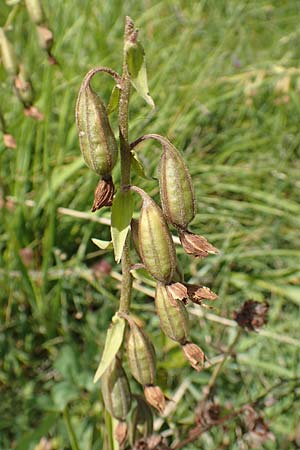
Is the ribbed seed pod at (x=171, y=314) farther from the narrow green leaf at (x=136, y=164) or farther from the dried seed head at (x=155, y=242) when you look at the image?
the narrow green leaf at (x=136, y=164)

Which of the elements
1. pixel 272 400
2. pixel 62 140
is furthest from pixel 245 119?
pixel 272 400

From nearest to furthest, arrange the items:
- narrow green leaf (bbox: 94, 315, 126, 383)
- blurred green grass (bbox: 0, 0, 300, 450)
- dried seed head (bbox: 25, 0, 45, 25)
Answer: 1. narrow green leaf (bbox: 94, 315, 126, 383)
2. dried seed head (bbox: 25, 0, 45, 25)
3. blurred green grass (bbox: 0, 0, 300, 450)

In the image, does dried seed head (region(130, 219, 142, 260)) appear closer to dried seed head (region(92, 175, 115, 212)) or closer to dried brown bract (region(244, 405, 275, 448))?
dried seed head (region(92, 175, 115, 212))

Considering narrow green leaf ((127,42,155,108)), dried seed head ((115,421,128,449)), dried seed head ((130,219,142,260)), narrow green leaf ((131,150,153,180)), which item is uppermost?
narrow green leaf ((127,42,155,108))

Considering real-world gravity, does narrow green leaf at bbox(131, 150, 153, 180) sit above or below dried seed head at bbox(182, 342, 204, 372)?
above

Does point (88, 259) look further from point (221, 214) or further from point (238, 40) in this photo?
point (238, 40)

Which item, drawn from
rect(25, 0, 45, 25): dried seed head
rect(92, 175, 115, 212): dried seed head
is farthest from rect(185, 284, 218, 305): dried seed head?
rect(25, 0, 45, 25): dried seed head

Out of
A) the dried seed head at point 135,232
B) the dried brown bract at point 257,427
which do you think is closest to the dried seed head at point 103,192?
the dried seed head at point 135,232

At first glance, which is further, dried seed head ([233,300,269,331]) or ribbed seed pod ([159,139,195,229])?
dried seed head ([233,300,269,331])
